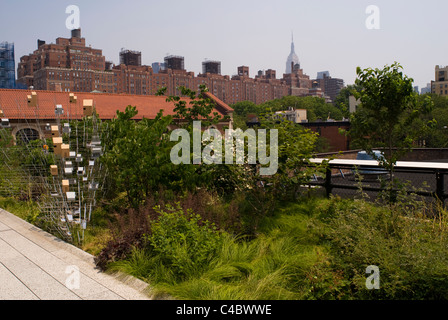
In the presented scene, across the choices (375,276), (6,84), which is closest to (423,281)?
(375,276)

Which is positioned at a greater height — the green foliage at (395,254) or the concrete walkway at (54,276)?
the green foliage at (395,254)

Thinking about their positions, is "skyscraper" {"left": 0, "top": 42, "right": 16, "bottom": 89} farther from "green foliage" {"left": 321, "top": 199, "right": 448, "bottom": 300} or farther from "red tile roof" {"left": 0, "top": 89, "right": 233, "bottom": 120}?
"green foliage" {"left": 321, "top": 199, "right": 448, "bottom": 300}

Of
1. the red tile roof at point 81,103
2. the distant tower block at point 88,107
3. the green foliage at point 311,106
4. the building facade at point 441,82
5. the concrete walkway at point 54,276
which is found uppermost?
the building facade at point 441,82

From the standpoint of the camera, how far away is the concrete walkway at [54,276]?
491cm

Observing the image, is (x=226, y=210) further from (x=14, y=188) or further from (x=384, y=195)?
(x=14, y=188)

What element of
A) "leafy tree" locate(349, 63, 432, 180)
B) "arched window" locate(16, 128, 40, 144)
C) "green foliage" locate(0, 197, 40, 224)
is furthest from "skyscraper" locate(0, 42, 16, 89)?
"leafy tree" locate(349, 63, 432, 180)

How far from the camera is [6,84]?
11856 cm

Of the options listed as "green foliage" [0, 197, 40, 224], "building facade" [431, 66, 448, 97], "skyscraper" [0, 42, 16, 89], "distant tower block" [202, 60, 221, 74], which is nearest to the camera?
"green foliage" [0, 197, 40, 224]

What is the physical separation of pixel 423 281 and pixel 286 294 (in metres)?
1.47

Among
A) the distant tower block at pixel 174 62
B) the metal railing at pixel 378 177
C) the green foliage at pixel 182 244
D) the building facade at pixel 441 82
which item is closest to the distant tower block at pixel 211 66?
the distant tower block at pixel 174 62

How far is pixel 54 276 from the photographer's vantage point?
5.61 metres

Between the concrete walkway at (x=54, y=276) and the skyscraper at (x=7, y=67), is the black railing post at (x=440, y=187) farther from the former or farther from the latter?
the skyscraper at (x=7, y=67)

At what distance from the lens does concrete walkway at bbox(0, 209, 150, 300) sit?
16.1ft
